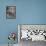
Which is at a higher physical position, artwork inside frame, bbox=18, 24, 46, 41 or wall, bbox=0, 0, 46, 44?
wall, bbox=0, 0, 46, 44

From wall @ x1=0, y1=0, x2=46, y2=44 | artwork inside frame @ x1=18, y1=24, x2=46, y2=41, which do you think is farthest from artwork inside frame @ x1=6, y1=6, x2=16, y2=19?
artwork inside frame @ x1=18, y1=24, x2=46, y2=41

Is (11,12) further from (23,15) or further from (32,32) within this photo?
(32,32)

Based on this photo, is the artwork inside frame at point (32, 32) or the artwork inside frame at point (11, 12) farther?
the artwork inside frame at point (11, 12)

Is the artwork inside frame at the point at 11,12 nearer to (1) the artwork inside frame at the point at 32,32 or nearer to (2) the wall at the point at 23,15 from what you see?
(2) the wall at the point at 23,15

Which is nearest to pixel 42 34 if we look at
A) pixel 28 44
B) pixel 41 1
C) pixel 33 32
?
pixel 33 32

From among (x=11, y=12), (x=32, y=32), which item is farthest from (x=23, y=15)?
(x=32, y=32)

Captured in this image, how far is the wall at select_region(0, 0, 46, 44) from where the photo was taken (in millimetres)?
3980

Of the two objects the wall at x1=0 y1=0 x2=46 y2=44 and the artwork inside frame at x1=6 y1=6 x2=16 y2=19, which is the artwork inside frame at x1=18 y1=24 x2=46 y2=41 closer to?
the wall at x1=0 y1=0 x2=46 y2=44

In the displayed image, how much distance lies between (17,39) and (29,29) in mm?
478

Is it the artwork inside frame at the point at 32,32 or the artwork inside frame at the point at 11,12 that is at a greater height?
the artwork inside frame at the point at 11,12

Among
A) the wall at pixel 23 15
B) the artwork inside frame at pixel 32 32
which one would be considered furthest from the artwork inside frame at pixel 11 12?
the artwork inside frame at pixel 32 32

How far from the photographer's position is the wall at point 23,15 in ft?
13.1

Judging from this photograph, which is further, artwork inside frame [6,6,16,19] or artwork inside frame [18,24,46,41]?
artwork inside frame [6,6,16,19]

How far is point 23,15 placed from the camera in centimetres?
399
